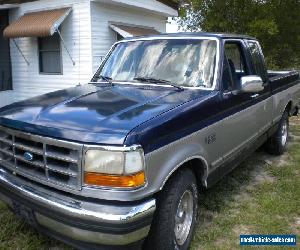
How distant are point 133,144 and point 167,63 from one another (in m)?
1.80

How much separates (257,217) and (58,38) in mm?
9390

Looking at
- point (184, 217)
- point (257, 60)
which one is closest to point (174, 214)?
point (184, 217)

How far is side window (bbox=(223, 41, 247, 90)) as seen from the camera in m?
4.27

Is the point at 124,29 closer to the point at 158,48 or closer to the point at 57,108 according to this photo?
the point at 158,48

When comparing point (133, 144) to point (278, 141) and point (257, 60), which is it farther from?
point (278, 141)

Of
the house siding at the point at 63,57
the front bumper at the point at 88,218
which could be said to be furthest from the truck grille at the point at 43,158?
the house siding at the point at 63,57

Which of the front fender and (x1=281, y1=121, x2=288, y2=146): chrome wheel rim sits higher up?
the front fender

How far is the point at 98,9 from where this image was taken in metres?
11.1

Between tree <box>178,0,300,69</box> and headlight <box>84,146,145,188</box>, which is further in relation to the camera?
tree <box>178,0,300,69</box>

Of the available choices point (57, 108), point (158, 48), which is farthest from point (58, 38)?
point (57, 108)

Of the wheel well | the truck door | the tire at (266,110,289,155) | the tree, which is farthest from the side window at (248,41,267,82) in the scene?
the tree

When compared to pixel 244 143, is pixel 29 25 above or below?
above

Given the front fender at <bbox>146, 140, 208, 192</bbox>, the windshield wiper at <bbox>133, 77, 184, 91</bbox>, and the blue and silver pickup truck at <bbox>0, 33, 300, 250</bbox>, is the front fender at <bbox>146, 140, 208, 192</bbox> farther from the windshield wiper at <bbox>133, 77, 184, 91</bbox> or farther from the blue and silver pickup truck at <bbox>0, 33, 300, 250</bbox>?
the windshield wiper at <bbox>133, 77, 184, 91</bbox>

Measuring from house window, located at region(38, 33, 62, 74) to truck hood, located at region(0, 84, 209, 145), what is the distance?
835 cm
